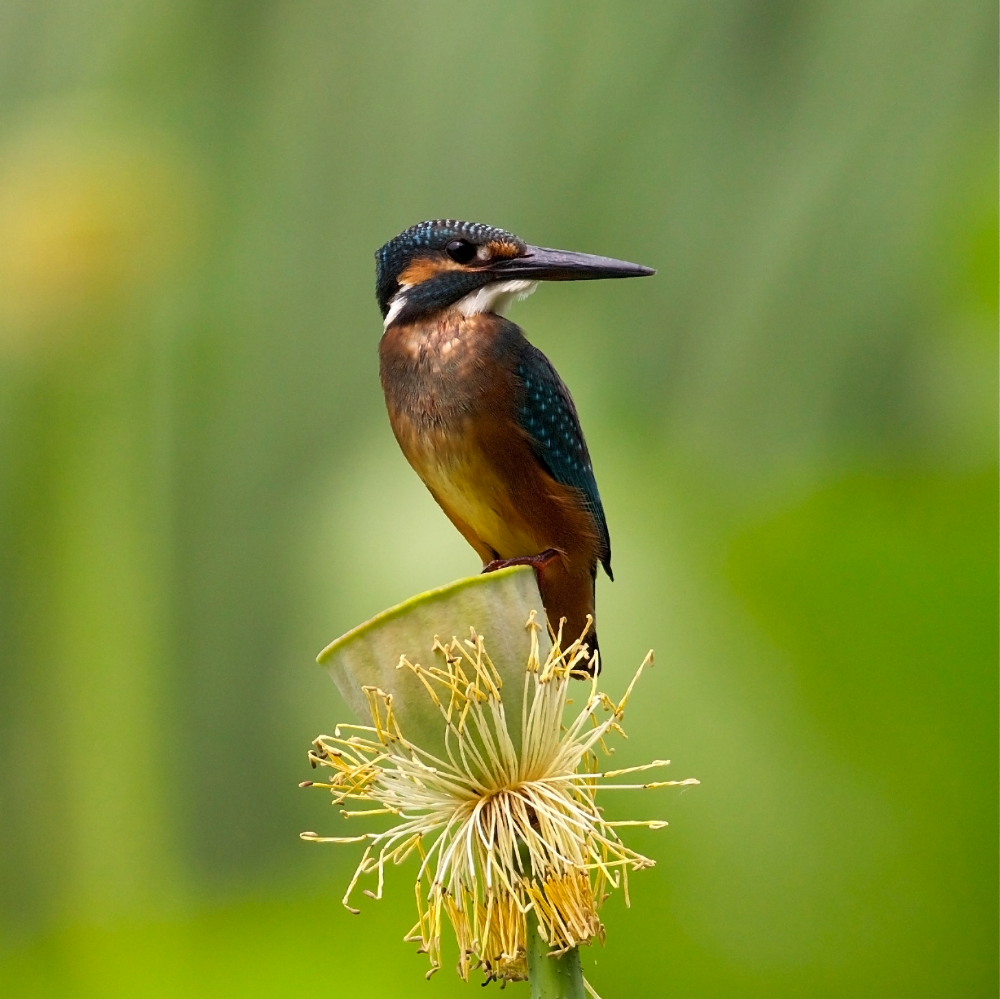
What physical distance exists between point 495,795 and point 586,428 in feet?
4.61

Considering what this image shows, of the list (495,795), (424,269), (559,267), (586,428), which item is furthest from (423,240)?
(586,428)

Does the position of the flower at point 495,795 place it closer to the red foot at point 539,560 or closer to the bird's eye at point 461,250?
the red foot at point 539,560

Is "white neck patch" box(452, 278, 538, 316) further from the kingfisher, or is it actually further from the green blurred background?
the green blurred background

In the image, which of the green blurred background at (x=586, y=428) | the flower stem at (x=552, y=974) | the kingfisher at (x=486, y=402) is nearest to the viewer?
the flower stem at (x=552, y=974)

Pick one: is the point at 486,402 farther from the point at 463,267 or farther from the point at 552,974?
the point at 552,974

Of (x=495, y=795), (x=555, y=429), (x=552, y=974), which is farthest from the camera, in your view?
(x=555, y=429)

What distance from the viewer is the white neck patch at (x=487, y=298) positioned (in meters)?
1.44

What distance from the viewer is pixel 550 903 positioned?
33.3 inches

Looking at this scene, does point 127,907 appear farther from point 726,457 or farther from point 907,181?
point 907,181

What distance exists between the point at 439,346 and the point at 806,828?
2.30 feet

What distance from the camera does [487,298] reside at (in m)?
1.46

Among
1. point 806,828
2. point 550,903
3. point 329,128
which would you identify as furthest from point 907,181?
point 550,903

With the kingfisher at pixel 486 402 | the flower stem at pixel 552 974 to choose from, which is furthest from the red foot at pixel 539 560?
the flower stem at pixel 552 974

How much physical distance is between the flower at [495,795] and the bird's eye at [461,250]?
2.13 ft
